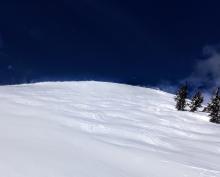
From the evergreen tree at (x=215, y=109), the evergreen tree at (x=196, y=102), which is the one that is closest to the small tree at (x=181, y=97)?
the evergreen tree at (x=196, y=102)

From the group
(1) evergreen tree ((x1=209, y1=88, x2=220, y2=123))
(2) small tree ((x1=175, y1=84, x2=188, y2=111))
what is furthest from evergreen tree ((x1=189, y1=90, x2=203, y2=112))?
(1) evergreen tree ((x1=209, y1=88, x2=220, y2=123))

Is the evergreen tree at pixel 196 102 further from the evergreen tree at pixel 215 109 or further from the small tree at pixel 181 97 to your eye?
the evergreen tree at pixel 215 109

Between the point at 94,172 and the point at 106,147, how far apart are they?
10.8ft

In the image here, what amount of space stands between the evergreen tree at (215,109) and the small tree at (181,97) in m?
3.51

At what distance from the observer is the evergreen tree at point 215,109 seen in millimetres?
38862

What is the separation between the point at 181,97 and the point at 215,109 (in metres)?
6.49

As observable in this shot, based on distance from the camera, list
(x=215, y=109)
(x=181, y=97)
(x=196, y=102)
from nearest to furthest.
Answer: (x=215, y=109)
(x=181, y=97)
(x=196, y=102)

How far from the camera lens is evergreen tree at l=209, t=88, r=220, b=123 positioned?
38.9 meters

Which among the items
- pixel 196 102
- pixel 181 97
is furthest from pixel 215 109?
pixel 181 97

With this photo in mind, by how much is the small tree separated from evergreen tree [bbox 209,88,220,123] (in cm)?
351

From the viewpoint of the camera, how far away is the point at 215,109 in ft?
135

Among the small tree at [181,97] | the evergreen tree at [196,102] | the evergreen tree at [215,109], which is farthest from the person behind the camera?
the evergreen tree at [196,102]

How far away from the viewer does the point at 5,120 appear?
1338cm

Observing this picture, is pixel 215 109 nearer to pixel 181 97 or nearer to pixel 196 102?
pixel 196 102
